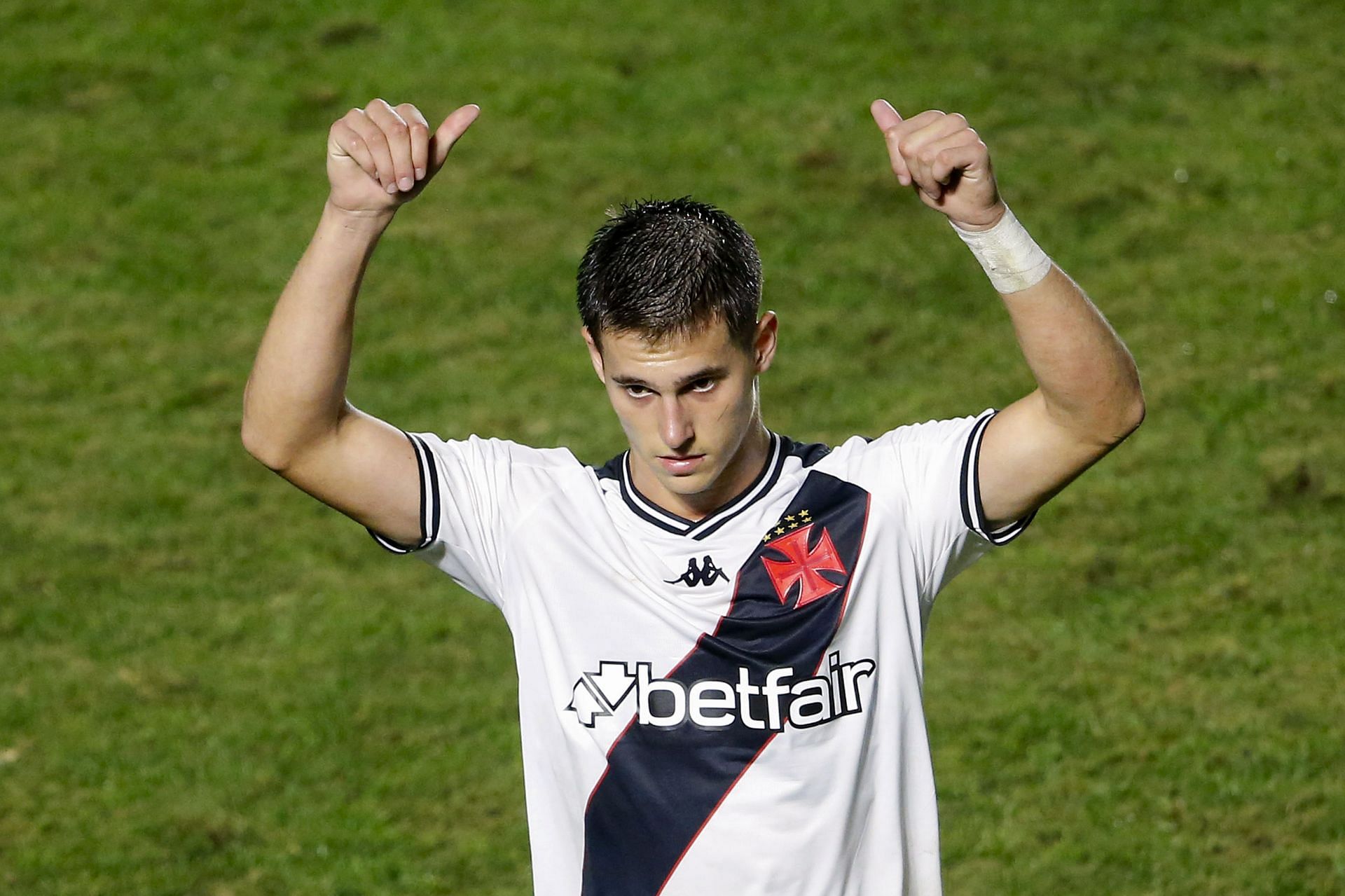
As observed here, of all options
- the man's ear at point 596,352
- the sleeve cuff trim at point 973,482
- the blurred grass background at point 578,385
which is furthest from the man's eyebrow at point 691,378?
the blurred grass background at point 578,385

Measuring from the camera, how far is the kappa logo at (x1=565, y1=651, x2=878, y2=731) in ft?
11.5

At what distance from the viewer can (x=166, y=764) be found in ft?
23.4

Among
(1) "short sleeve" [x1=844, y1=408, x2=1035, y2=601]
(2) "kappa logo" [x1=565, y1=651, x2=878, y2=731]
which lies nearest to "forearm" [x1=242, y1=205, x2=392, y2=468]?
(2) "kappa logo" [x1=565, y1=651, x2=878, y2=731]

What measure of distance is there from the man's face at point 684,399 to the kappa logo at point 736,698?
0.43 meters

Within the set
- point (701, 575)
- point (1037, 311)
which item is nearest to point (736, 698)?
point (701, 575)

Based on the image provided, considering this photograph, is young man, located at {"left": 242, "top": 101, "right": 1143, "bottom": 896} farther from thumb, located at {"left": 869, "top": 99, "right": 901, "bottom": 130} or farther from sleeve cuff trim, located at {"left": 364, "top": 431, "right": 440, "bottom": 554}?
thumb, located at {"left": 869, "top": 99, "right": 901, "bottom": 130}

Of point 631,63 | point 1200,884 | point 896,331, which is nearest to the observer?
point 1200,884

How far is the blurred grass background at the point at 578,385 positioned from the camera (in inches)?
267

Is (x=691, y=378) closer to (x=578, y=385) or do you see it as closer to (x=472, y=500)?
(x=472, y=500)

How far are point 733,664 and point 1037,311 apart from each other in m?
0.99

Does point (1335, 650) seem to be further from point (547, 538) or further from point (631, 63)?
point (631, 63)

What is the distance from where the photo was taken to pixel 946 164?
122 inches

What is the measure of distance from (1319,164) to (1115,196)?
141 cm

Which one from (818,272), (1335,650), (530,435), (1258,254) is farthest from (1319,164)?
(530,435)
